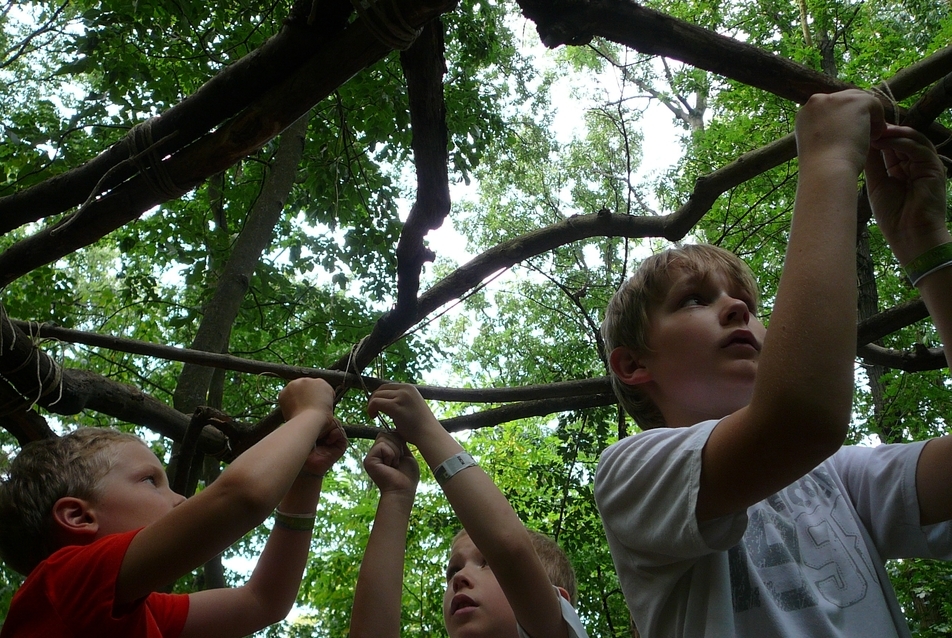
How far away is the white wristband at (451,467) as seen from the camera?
50.3 inches

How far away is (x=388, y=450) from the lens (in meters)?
1.47

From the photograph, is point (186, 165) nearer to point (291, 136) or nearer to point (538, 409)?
point (538, 409)

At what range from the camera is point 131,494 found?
1.52 m

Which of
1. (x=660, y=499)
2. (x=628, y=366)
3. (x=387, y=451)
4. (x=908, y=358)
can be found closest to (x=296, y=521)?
(x=387, y=451)

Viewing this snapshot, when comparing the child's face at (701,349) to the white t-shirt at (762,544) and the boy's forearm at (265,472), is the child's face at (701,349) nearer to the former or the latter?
the white t-shirt at (762,544)

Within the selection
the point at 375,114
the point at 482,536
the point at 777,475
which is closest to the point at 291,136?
the point at 375,114

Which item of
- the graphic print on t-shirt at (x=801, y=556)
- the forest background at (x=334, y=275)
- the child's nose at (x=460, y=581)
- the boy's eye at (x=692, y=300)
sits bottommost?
the graphic print on t-shirt at (x=801, y=556)

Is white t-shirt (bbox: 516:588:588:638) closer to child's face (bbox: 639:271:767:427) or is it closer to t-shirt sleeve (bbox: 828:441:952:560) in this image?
child's face (bbox: 639:271:767:427)

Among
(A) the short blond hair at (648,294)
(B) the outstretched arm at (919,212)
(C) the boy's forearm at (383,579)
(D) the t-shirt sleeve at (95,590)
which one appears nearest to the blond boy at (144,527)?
(D) the t-shirt sleeve at (95,590)

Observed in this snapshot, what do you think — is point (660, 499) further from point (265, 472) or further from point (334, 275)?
point (334, 275)

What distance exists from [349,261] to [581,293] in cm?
254

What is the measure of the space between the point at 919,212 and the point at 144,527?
141 centimetres

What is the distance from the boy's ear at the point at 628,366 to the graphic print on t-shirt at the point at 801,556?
274 millimetres

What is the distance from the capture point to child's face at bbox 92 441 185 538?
1483 mm
